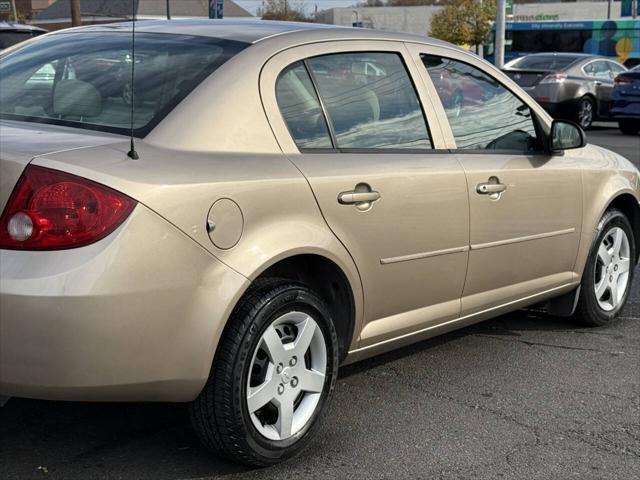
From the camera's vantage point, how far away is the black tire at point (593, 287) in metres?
5.32

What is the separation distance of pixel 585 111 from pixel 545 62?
4.52 feet

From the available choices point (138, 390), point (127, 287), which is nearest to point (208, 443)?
point (138, 390)

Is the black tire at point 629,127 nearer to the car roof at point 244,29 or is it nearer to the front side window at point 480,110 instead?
the front side window at point 480,110

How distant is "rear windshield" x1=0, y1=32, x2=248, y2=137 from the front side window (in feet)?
3.78

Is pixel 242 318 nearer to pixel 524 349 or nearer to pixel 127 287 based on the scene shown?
pixel 127 287

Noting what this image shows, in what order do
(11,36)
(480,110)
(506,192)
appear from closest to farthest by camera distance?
(506,192), (480,110), (11,36)

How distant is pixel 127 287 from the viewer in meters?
2.92

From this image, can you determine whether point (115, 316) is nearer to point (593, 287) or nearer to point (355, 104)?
point (355, 104)

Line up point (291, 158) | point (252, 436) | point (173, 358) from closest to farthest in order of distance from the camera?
point (173, 358) < point (252, 436) < point (291, 158)

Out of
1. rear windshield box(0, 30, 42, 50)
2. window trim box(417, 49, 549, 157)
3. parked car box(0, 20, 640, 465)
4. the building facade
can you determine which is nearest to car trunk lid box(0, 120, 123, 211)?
parked car box(0, 20, 640, 465)

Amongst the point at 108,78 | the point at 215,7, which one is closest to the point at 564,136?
the point at 108,78

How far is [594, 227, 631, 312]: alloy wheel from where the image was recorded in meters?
5.48

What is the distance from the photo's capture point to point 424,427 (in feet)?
12.9

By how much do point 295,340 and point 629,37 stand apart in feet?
102
